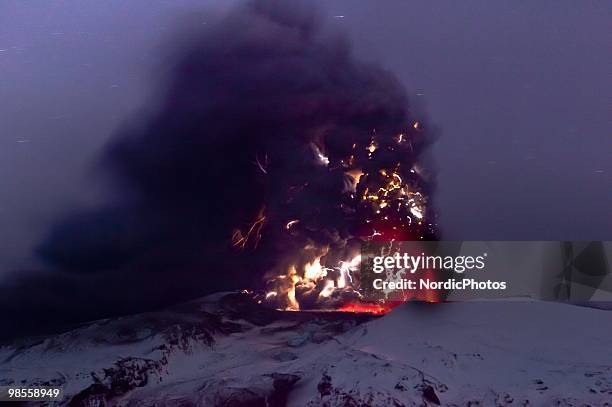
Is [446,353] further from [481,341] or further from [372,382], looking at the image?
[372,382]

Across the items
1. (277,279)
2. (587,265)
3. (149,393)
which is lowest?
(149,393)

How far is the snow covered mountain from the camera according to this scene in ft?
63.9

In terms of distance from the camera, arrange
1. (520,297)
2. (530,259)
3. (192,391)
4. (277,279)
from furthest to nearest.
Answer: (277,279) < (520,297) < (192,391) < (530,259)

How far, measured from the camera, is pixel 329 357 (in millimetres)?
22406

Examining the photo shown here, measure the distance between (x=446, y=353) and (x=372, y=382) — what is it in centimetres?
328

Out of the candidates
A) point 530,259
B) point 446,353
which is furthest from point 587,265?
point 446,353

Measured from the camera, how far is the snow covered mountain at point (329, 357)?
1948cm

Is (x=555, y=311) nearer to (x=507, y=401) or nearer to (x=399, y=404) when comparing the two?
Result: (x=507, y=401)

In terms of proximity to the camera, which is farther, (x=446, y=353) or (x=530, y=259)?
(x=446, y=353)

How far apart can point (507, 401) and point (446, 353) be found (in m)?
3.31

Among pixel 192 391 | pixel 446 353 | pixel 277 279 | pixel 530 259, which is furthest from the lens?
pixel 277 279

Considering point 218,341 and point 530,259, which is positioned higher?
point 530,259

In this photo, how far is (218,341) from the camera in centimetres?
2417

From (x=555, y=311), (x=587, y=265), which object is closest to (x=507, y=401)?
(x=587, y=265)
